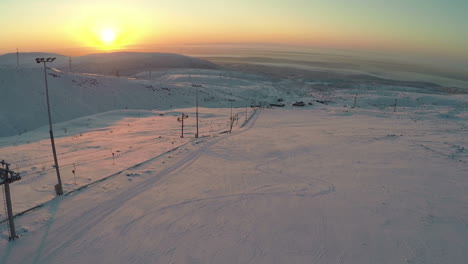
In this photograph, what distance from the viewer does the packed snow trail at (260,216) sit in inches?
334

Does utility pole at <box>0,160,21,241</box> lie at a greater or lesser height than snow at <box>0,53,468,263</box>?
greater

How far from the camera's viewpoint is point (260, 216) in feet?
34.8

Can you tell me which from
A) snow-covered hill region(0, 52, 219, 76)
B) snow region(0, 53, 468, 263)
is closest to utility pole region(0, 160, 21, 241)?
snow region(0, 53, 468, 263)

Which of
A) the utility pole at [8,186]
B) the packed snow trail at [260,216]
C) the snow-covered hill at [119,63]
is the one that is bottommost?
the packed snow trail at [260,216]

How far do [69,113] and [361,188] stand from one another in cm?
4321

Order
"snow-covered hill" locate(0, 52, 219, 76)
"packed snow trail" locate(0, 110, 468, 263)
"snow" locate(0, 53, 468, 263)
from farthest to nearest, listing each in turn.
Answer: "snow-covered hill" locate(0, 52, 219, 76), "snow" locate(0, 53, 468, 263), "packed snow trail" locate(0, 110, 468, 263)

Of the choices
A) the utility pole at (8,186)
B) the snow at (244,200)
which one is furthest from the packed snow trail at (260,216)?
the utility pole at (8,186)

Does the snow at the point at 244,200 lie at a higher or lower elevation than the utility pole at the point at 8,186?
lower

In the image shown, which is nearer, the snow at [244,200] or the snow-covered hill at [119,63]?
the snow at [244,200]

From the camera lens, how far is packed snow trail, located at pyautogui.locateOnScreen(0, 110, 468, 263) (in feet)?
27.8

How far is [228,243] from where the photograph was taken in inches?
353

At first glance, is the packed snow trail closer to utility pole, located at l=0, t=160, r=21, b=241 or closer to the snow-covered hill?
utility pole, located at l=0, t=160, r=21, b=241

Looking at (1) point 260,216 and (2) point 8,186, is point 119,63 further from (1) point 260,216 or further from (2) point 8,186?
(1) point 260,216

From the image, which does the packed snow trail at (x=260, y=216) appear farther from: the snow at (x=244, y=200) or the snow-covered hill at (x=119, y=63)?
the snow-covered hill at (x=119, y=63)
